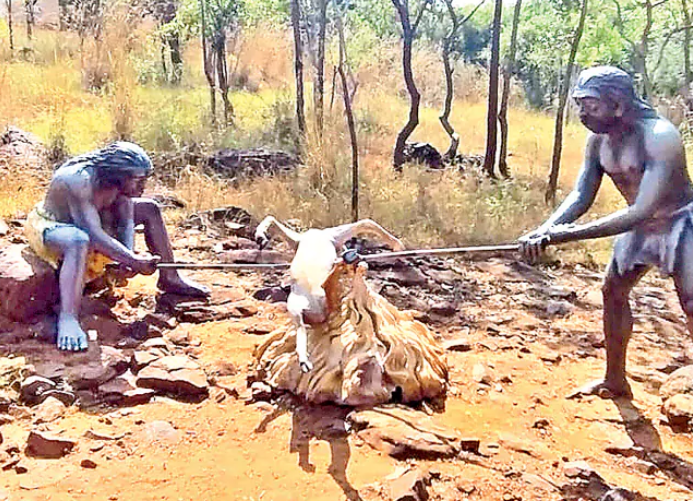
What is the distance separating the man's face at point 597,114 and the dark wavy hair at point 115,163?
6.96 ft

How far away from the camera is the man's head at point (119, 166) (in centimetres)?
397

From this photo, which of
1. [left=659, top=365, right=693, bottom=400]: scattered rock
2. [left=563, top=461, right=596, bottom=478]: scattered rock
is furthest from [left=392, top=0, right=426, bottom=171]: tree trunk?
[left=563, top=461, right=596, bottom=478]: scattered rock

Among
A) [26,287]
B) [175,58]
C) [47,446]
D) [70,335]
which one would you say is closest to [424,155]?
[175,58]

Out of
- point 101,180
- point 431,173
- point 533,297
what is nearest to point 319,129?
point 431,173

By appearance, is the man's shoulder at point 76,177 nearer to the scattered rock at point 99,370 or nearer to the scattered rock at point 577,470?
the scattered rock at point 99,370

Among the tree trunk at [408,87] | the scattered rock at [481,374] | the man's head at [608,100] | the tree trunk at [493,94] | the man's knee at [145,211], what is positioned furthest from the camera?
the tree trunk at [493,94]

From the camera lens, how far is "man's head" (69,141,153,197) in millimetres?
3969

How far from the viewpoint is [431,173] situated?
24.7ft

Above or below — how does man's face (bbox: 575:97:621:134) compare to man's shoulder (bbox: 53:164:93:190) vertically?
above

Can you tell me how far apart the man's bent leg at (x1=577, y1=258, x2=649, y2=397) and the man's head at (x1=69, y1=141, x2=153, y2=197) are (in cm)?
227

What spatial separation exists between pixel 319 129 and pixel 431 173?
45.7 inches

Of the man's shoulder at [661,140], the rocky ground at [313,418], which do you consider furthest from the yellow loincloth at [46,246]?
the man's shoulder at [661,140]

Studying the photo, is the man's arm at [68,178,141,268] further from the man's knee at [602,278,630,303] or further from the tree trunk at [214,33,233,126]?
the tree trunk at [214,33,233,126]

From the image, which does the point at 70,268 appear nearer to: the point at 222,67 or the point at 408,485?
the point at 408,485
